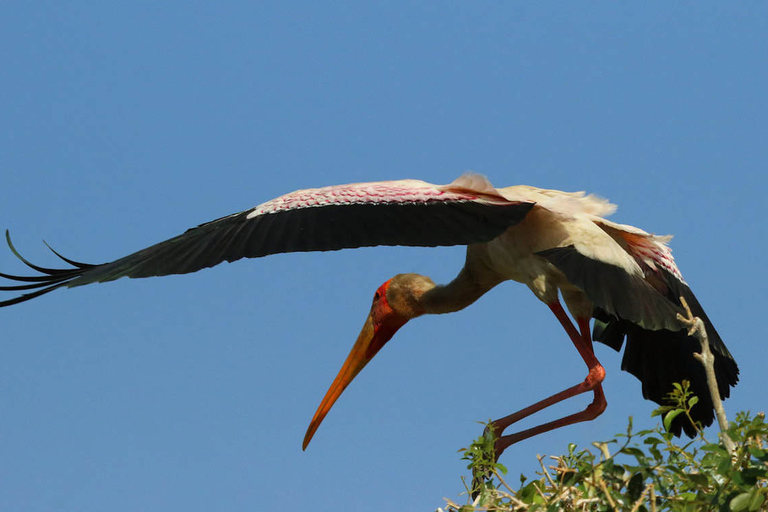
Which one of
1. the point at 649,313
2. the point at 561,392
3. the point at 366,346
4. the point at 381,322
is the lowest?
the point at 561,392

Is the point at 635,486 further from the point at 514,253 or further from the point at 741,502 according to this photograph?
the point at 514,253

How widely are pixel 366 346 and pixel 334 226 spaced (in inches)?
75.5

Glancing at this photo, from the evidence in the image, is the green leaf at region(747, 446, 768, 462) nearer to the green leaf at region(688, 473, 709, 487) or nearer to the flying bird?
the green leaf at region(688, 473, 709, 487)

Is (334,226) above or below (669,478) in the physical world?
above

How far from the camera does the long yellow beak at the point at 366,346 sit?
233 inches

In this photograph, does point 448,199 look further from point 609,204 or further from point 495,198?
point 609,204

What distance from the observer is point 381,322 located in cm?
595

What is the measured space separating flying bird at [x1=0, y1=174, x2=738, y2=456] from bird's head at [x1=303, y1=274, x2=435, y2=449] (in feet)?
0.63

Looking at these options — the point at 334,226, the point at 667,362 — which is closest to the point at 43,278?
the point at 334,226

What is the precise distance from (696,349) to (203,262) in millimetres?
2696

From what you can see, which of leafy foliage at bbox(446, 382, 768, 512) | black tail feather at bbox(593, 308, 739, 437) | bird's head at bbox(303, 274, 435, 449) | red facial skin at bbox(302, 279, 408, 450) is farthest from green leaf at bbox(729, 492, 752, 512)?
red facial skin at bbox(302, 279, 408, 450)

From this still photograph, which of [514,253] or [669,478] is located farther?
[514,253]

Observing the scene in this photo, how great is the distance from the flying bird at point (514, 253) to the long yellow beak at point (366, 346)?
39cm

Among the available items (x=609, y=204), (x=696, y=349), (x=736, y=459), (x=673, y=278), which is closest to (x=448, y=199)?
(x=609, y=204)
